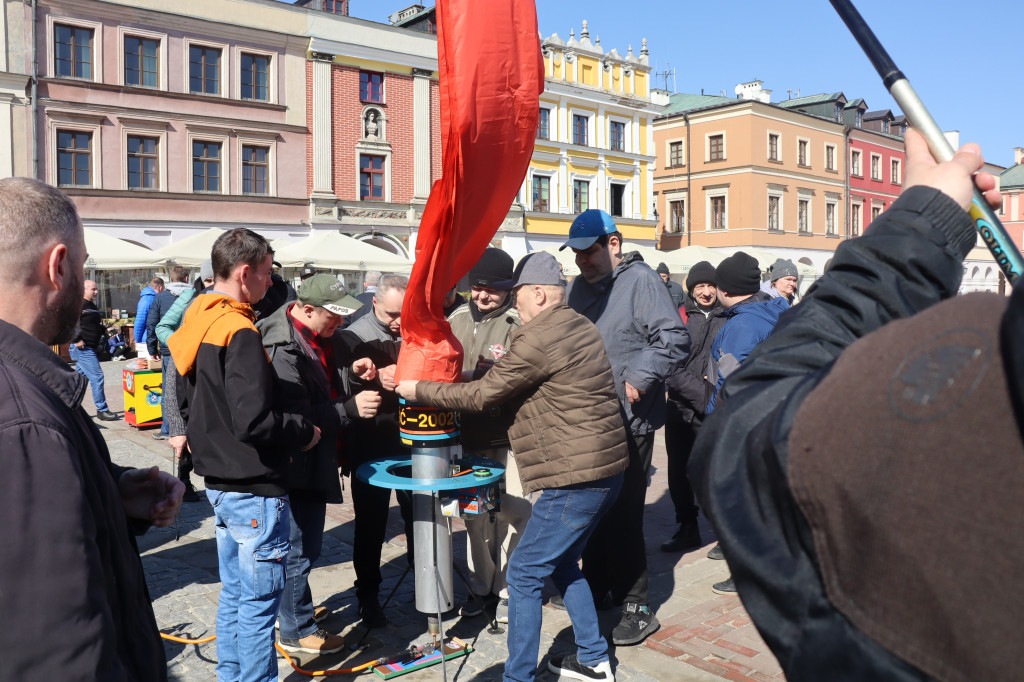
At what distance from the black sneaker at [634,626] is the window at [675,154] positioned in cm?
4184

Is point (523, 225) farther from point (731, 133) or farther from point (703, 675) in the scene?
point (703, 675)

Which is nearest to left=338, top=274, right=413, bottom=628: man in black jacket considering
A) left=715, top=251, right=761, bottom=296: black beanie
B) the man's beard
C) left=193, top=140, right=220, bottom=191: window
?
left=715, top=251, right=761, bottom=296: black beanie

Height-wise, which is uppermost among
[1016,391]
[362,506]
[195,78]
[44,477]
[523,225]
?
[195,78]

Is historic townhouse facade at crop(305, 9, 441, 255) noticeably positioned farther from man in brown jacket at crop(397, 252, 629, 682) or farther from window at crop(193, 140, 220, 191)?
man in brown jacket at crop(397, 252, 629, 682)

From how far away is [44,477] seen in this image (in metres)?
1.46

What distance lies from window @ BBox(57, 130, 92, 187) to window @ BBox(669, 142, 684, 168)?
95.7 feet

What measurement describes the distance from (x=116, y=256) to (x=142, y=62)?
10246mm

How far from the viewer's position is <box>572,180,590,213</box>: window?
120 ft

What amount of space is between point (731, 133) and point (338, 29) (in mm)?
21167

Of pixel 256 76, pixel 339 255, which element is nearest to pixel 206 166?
pixel 256 76

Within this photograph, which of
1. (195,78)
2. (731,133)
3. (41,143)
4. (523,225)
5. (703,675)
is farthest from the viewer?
(731,133)

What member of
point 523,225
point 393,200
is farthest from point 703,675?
point 523,225

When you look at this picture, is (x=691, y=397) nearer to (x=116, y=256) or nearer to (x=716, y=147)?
(x=116, y=256)

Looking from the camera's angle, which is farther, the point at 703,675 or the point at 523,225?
the point at 523,225
